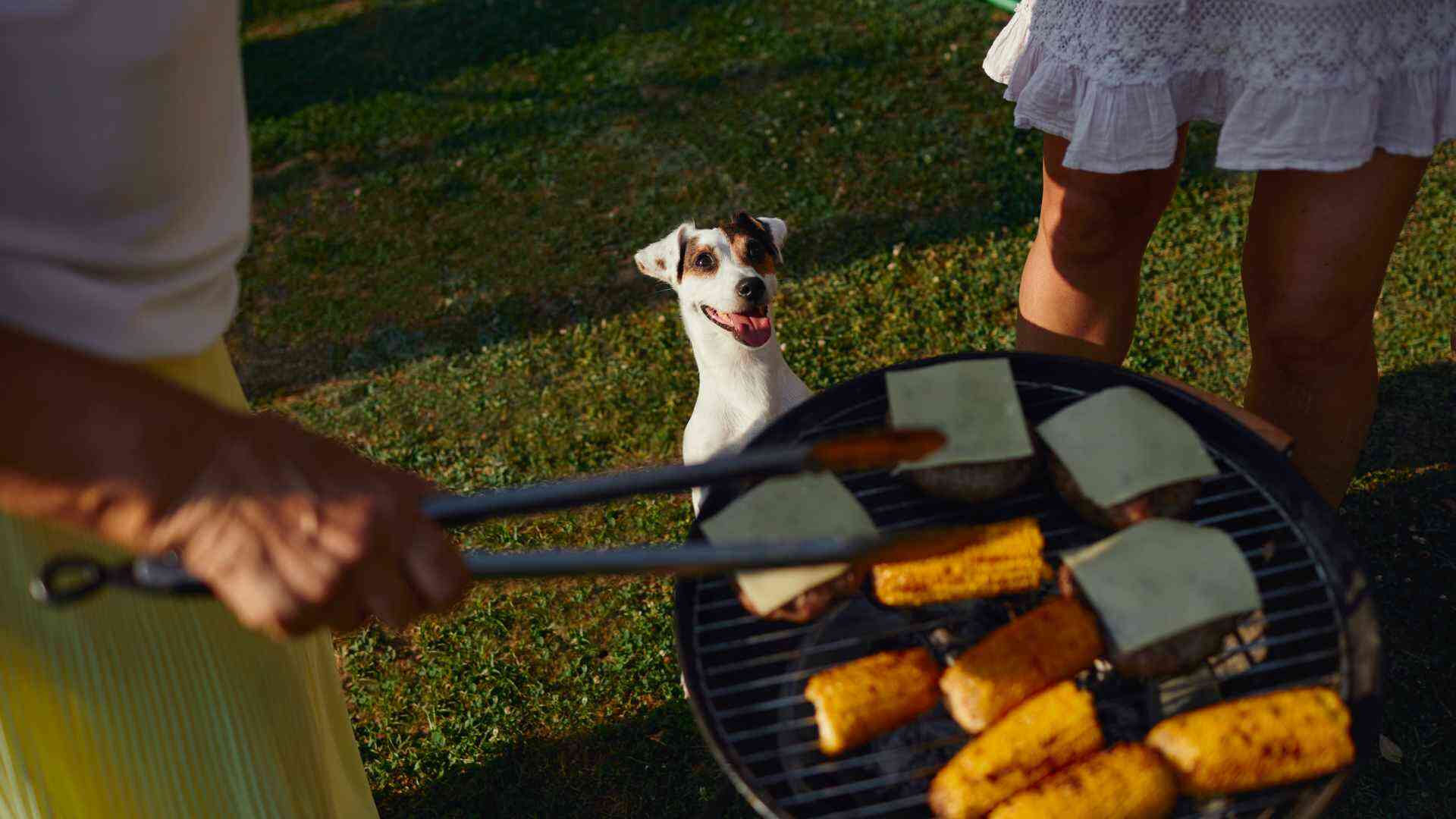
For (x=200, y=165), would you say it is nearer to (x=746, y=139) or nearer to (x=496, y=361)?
(x=496, y=361)

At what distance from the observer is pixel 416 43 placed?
6668 mm

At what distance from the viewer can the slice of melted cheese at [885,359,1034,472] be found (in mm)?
1985

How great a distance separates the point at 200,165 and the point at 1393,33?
7.13ft

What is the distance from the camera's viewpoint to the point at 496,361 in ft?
14.9

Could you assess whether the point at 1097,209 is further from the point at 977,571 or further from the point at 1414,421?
the point at 1414,421

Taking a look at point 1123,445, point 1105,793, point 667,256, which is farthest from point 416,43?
point 1105,793

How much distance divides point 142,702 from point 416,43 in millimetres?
5737

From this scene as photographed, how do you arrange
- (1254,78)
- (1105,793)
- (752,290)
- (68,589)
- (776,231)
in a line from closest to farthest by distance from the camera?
(68,589), (1105,793), (1254,78), (752,290), (776,231)

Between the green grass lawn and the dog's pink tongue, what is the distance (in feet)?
3.05

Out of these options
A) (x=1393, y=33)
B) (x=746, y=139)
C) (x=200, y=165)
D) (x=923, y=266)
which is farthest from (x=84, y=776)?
(x=746, y=139)

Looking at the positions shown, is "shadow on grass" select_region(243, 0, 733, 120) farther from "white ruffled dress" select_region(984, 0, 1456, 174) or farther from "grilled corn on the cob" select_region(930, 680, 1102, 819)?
"grilled corn on the cob" select_region(930, 680, 1102, 819)

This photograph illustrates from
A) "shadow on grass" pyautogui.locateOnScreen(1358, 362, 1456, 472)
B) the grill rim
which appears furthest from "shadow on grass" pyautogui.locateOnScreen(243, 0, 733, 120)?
the grill rim

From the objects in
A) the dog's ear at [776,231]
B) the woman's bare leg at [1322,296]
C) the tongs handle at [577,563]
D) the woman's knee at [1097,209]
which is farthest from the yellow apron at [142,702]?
the woman's bare leg at [1322,296]

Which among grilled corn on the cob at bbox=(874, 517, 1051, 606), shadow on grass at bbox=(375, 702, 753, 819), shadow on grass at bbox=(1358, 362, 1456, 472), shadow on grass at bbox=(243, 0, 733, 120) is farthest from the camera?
shadow on grass at bbox=(243, 0, 733, 120)
